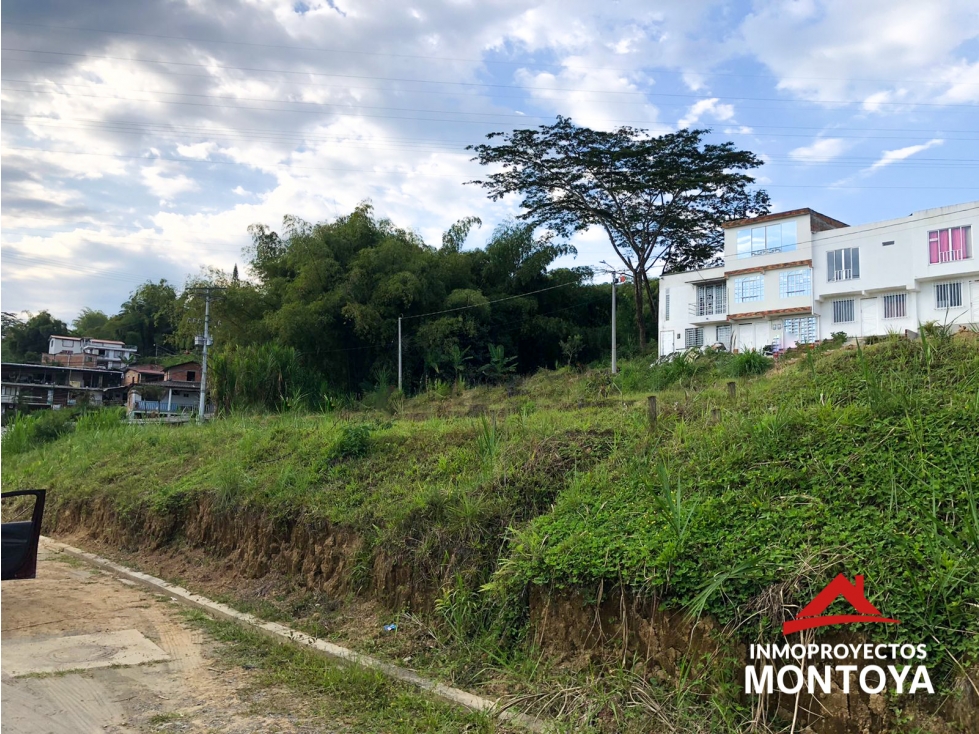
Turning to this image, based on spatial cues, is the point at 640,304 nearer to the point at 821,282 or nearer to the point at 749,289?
the point at 749,289

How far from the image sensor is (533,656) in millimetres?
5258

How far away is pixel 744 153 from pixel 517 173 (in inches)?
414

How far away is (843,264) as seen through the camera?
95.4 feet

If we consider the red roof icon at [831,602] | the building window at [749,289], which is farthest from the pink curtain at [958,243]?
the red roof icon at [831,602]

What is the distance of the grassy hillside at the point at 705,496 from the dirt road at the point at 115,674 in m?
1.72

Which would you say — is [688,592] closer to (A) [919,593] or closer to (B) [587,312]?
(A) [919,593]

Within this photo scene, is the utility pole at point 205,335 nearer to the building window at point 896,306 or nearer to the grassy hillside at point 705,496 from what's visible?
the grassy hillside at point 705,496

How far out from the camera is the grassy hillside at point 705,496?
13.9ft

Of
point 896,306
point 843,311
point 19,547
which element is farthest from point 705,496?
point 843,311

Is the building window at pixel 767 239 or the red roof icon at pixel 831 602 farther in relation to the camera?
the building window at pixel 767 239

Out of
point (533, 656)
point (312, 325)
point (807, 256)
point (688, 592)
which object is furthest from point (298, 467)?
point (807, 256)

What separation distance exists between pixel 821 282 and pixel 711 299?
5.51 m

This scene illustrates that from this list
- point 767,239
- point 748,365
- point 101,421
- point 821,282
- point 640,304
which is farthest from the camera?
point 640,304

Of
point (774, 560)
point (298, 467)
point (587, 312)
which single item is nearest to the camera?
point (774, 560)
